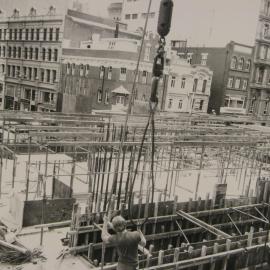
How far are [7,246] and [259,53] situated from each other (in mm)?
45691

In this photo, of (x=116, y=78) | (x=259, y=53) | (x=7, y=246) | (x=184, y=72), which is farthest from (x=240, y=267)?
(x=259, y=53)

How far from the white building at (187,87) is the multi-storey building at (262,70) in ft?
26.1

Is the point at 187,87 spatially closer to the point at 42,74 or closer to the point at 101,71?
the point at 101,71

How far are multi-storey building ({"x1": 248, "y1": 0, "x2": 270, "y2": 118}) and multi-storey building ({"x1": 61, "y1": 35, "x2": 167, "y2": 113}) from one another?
14.6m

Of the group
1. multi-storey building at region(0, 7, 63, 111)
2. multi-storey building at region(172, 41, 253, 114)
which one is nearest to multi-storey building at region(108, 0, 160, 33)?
multi-storey building at region(172, 41, 253, 114)

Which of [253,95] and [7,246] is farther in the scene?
[253,95]

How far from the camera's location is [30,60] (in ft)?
175

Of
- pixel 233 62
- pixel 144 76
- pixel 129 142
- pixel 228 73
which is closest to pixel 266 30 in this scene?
pixel 233 62

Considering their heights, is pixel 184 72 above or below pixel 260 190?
above

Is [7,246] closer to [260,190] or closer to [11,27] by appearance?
[260,190]

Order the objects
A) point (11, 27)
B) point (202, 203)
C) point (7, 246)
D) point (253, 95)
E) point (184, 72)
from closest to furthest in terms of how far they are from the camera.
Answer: point (7, 246)
point (202, 203)
point (184, 72)
point (253, 95)
point (11, 27)

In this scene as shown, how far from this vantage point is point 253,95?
5203 cm

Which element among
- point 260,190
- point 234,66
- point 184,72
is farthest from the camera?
point 234,66

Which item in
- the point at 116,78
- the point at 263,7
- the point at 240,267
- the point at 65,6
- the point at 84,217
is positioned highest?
the point at 263,7
